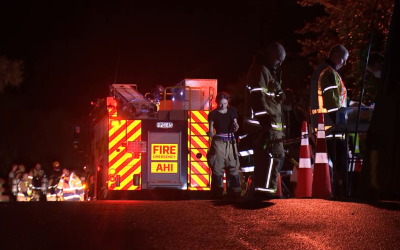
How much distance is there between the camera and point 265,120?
7902 millimetres

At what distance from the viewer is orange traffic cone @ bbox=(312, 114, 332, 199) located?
8328 millimetres

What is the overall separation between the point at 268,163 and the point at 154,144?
654 cm

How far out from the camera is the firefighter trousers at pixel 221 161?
33.1 feet

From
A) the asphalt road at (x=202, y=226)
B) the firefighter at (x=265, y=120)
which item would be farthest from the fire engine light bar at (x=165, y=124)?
the asphalt road at (x=202, y=226)

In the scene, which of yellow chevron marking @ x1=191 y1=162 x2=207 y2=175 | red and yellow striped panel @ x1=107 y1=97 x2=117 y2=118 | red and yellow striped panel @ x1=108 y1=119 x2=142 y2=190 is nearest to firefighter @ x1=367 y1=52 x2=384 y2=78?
yellow chevron marking @ x1=191 y1=162 x2=207 y2=175

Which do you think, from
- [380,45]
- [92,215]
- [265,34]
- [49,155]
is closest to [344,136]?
[92,215]

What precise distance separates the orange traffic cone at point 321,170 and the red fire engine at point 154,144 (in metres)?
6.08

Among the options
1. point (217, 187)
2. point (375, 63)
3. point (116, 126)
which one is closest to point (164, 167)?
point (116, 126)

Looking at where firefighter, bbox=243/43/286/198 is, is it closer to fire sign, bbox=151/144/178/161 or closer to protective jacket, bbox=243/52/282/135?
protective jacket, bbox=243/52/282/135

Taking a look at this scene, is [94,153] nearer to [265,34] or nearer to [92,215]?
[92,215]

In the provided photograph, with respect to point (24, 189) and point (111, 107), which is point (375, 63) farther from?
point (24, 189)

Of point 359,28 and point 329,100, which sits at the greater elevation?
point 359,28

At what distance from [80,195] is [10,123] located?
3694 cm

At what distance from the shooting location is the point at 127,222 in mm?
5953
